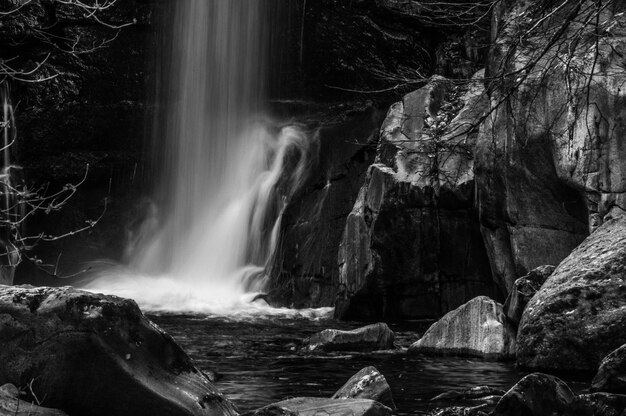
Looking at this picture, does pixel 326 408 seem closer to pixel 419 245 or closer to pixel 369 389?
pixel 369 389

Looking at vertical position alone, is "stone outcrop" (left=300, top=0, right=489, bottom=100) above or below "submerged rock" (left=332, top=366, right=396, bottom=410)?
above

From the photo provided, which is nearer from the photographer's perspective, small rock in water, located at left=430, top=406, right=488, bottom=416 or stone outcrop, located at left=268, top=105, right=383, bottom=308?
small rock in water, located at left=430, top=406, right=488, bottom=416

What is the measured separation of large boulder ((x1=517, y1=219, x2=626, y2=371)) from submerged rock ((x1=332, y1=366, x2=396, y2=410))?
6.52 ft

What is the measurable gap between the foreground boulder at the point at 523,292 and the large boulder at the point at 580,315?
64 centimetres

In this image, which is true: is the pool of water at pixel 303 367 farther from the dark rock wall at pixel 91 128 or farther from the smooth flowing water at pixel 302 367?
the dark rock wall at pixel 91 128

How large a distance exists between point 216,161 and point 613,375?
14.5 m

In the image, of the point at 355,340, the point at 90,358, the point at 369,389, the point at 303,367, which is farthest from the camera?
the point at 355,340

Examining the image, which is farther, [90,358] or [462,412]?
[462,412]

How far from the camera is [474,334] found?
28.8 ft

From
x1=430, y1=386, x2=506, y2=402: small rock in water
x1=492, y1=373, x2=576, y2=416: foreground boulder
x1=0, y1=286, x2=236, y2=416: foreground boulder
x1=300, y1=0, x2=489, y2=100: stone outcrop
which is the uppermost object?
x1=300, y1=0, x2=489, y2=100: stone outcrop

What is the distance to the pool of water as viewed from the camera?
6.94 m

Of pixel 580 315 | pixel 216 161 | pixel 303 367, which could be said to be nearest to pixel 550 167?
pixel 580 315

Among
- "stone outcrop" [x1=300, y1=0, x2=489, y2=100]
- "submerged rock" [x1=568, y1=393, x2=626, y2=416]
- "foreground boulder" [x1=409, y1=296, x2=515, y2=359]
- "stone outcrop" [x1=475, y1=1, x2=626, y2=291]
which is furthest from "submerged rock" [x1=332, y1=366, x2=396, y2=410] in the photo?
"stone outcrop" [x1=300, y1=0, x2=489, y2=100]

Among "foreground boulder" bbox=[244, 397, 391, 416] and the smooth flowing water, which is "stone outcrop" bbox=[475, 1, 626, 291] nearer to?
the smooth flowing water
